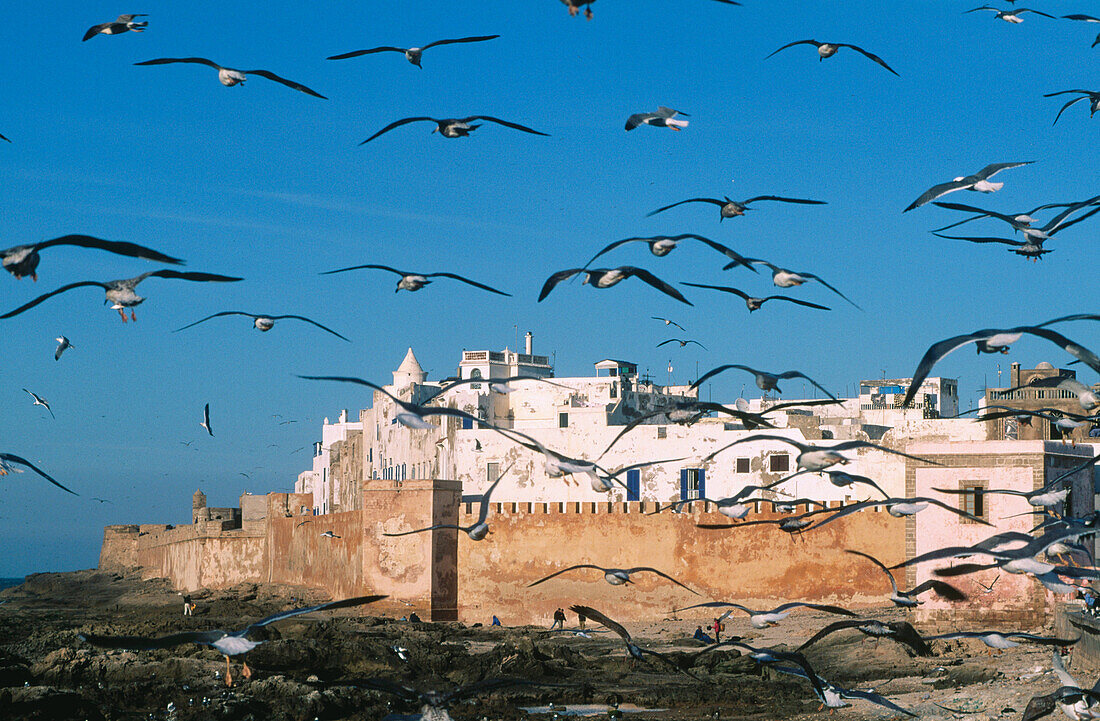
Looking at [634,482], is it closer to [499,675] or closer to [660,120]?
[499,675]

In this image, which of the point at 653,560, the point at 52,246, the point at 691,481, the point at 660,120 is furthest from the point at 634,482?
the point at 52,246

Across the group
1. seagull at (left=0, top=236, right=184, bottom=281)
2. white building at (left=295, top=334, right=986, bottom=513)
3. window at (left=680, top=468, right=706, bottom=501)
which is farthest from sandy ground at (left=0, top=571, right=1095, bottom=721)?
window at (left=680, top=468, right=706, bottom=501)

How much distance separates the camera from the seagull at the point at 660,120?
40.3 feet

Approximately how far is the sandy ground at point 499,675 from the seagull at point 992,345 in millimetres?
6663

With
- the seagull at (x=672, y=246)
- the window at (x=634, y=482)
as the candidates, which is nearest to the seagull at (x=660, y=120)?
the seagull at (x=672, y=246)

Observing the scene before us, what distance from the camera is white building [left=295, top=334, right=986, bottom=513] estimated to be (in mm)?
40500

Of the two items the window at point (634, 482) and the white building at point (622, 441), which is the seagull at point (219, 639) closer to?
the white building at point (622, 441)

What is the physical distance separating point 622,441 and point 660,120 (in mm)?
32446

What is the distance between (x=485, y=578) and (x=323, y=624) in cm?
480

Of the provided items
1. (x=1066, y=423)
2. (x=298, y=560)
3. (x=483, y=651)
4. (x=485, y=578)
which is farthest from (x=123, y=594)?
(x=1066, y=423)

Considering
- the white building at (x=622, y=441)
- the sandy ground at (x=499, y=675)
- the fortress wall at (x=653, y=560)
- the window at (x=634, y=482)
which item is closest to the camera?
the sandy ground at (x=499, y=675)

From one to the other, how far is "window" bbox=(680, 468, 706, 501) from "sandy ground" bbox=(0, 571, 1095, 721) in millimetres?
11638

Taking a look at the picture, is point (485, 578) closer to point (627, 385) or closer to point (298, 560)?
point (298, 560)

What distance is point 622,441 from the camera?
44375mm
